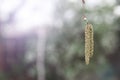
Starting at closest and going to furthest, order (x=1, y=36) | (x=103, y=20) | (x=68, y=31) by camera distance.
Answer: (x=103, y=20), (x=68, y=31), (x=1, y=36)

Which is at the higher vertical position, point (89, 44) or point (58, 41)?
point (89, 44)

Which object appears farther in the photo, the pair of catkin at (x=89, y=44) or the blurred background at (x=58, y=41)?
the blurred background at (x=58, y=41)

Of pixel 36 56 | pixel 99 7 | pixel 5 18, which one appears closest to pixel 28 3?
pixel 5 18

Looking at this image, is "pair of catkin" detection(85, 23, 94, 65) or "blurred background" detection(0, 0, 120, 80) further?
"blurred background" detection(0, 0, 120, 80)

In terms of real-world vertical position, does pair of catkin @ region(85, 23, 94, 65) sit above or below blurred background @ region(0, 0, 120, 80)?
above

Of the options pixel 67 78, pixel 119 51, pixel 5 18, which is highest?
pixel 5 18

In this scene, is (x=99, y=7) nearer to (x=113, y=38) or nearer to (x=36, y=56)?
(x=113, y=38)

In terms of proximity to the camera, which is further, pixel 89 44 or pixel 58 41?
pixel 58 41

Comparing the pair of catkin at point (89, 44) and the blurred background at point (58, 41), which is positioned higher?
the pair of catkin at point (89, 44)
